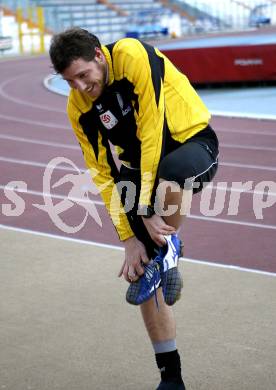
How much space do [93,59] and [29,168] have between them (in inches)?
228

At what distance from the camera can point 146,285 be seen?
3285 millimetres

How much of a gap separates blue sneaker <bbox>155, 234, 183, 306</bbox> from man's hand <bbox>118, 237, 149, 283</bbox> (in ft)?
0.21

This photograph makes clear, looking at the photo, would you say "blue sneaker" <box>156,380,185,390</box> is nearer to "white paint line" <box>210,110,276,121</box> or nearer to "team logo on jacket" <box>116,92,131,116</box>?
"team logo on jacket" <box>116,92,131,116</box>

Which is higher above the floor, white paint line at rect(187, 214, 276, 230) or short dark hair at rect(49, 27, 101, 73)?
short dark hair at rect(49, 27, 101, 73)

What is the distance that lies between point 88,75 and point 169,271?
2.83 feet

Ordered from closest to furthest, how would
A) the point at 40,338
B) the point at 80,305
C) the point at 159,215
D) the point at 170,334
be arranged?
1. the point at 159,215
2. the point at 170,334
3. the point at 40,338
4. the point at 80,305

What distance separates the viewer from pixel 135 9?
36531 mm

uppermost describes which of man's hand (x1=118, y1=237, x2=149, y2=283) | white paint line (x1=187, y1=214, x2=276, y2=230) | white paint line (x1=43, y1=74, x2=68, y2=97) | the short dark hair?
the short dark hair

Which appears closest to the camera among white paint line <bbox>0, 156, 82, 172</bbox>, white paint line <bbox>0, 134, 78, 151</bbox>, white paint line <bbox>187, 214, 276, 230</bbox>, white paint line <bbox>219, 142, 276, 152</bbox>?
white paint line <bbox>187, 214, 276, 230</bbox>

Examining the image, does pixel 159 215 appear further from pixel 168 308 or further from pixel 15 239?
pixel 15 239

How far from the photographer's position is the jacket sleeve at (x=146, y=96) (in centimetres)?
308

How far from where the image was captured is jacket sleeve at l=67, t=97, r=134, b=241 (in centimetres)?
335

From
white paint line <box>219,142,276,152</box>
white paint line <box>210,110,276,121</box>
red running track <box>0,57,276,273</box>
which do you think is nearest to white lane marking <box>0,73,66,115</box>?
red running track <box>0,57,276,273</box>

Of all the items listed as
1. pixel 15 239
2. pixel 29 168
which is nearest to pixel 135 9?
pixel 29 168
